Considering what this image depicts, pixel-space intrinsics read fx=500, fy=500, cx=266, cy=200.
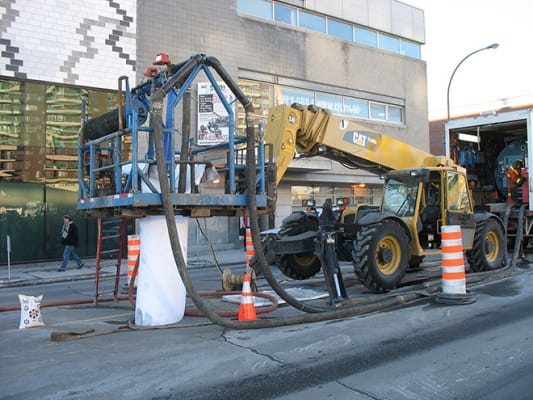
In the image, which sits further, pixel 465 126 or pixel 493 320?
pixel 465 126

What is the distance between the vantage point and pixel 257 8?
72.3 ft

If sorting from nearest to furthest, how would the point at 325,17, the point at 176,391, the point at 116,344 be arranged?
the point at 176,391, the point at 116,344, the point at 325,17

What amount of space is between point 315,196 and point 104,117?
1808 cm

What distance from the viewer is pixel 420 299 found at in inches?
316

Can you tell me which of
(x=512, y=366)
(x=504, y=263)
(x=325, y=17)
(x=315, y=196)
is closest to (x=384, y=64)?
(x=325, y=17)

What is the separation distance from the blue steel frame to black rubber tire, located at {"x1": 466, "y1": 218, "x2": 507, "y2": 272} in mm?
5968

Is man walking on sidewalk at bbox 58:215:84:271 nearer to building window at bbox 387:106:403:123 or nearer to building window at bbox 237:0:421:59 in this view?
building window at bbox 237:0:421:59

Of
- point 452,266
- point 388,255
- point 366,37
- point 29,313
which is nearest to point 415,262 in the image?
point 388,255

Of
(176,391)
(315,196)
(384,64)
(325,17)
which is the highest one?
Answer: (325,17)

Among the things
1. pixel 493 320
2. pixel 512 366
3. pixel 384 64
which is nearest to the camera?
pixel 512 366

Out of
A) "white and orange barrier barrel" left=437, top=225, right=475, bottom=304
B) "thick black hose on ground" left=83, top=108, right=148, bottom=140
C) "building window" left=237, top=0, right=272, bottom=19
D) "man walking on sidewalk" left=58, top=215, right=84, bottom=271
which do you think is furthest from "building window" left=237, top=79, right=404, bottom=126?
"thick black hose on ground" left=83, top=108, right=148, bottom=140

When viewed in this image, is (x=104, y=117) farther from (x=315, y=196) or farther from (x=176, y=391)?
(x=315, y=196)

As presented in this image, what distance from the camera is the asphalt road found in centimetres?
433

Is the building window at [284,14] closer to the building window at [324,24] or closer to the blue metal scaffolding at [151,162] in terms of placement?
the building window at [324,24]
